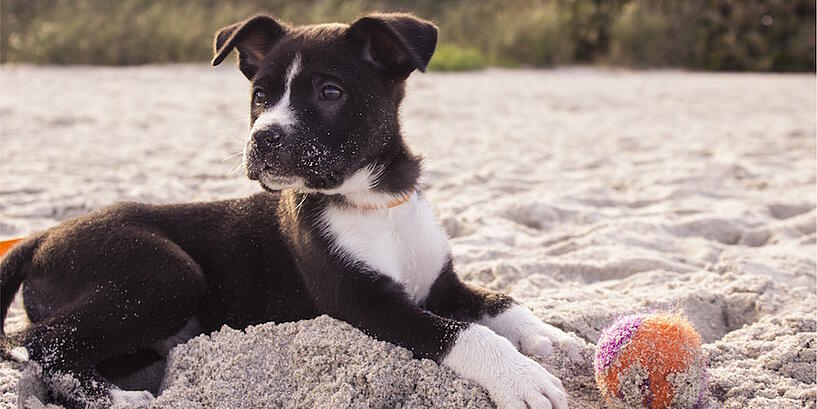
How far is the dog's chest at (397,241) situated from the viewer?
3260 mm

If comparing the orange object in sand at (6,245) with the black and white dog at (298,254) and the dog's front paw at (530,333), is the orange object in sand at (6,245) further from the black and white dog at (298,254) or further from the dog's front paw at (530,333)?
the dog's front paw at (530,333)

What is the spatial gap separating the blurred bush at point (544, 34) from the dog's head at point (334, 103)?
11.6m

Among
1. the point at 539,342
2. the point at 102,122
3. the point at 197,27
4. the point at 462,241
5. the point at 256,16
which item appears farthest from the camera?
the point at 197,27

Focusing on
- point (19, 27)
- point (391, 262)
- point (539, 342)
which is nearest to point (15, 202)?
point (391, 262)

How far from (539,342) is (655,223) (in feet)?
7.65

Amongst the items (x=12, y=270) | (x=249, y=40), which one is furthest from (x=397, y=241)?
(x=12, y=270)

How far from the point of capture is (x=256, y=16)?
11.4 ft

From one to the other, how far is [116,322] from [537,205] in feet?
10.5

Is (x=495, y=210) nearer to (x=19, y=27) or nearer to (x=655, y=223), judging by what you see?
(x=655, y=223)

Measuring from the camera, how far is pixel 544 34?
53.4ft

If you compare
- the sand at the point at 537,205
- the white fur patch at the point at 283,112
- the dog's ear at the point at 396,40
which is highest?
the dog's ear at the point at 396,40

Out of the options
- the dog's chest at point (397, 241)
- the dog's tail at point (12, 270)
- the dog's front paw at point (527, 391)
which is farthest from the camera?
the dog's tail at point (12, 270)

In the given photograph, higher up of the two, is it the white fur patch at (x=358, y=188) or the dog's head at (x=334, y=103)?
the dog's head at (x=334, y=103)

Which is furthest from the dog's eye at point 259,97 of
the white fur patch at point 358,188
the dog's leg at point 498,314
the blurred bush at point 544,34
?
the blurred bush at point 544,34
